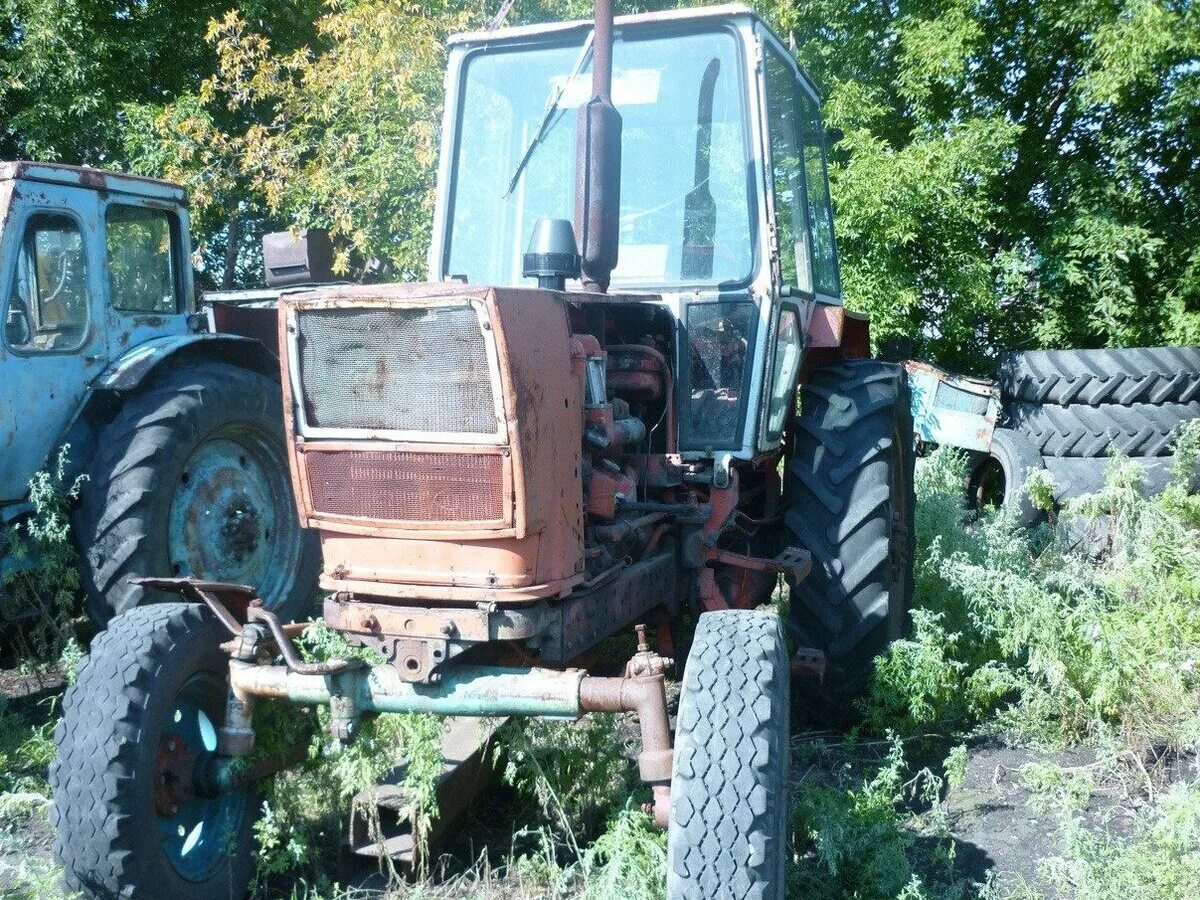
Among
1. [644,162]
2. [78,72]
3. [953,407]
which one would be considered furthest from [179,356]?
[78,72]

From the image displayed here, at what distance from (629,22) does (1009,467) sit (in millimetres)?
4730

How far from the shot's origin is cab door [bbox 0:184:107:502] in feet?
16.5

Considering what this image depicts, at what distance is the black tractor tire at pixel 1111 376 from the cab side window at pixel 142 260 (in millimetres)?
5441

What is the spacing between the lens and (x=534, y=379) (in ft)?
9.36

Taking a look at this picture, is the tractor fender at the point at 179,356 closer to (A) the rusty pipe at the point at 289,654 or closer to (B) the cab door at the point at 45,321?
(B) the cab door at the point at 45,321

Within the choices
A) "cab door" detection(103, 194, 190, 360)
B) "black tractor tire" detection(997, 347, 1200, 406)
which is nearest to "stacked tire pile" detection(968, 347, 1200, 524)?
"black tractor tire" detection(997, 347, 1200, 406)

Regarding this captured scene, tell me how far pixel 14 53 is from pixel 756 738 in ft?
34.3

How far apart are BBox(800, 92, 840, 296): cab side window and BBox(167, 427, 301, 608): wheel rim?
2.85 meters

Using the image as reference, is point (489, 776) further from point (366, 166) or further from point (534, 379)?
point (366, 166)

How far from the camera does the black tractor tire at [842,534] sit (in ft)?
13.9

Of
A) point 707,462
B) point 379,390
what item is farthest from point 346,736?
point 707,462

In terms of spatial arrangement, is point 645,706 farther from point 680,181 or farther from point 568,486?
point 680,181

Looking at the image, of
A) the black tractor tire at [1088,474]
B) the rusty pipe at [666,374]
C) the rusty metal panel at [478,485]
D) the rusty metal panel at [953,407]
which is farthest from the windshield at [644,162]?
the rusty metal panel at [953,407]

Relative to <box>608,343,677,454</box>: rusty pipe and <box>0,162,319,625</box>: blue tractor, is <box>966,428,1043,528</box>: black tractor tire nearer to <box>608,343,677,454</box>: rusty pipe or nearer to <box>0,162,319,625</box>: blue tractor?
<box>608,343,677,454</box>: rusty pipe
